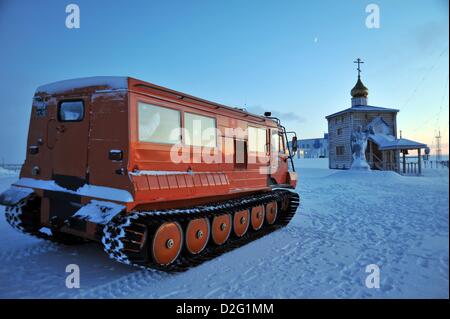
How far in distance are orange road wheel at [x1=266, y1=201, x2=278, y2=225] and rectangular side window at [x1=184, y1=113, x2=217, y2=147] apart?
344 cm

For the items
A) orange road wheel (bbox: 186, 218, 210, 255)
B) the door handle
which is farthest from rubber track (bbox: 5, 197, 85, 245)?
orange road wheel (bbox: 186, 218, 210, 255)

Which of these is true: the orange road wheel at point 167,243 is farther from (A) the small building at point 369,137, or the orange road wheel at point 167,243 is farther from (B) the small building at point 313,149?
(B) the small building at point 313,149

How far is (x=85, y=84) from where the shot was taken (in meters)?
4.88

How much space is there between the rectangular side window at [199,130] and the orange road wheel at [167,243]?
1681 mm

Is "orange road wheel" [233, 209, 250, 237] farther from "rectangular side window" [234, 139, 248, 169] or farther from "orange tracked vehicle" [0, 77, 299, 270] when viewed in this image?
"rectangular side window" [234, 139, 248, 169]

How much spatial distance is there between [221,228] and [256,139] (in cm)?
274

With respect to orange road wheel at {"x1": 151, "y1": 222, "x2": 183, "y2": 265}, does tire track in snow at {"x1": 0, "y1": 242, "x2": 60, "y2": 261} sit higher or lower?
lower

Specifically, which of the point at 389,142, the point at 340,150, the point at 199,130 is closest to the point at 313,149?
the point at 340,150

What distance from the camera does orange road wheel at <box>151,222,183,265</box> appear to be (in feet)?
16.3

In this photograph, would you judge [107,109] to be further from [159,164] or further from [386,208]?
[386,208]

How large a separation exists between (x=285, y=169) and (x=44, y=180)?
6.83 metres

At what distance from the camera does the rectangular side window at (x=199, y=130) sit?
561cm

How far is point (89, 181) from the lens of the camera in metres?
4.66

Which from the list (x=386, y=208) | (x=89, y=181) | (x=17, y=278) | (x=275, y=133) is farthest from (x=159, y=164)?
(x=386, y=208)
